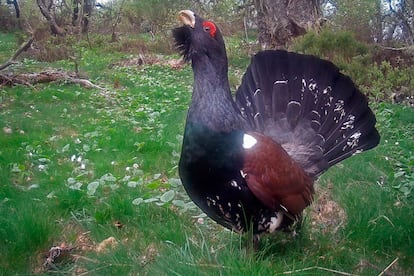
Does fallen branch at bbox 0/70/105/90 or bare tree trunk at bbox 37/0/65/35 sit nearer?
fallen branch at bbox 0/70/105/90

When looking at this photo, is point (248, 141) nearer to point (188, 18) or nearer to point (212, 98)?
point (212, 98)

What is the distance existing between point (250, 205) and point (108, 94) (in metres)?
8.07

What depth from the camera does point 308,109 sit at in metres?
4.14

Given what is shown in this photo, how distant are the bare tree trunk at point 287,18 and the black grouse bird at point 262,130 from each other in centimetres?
848

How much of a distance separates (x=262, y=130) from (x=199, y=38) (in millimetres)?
1194

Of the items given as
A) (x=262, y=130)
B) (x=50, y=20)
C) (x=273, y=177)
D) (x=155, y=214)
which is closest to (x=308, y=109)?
(x=262, y=130)

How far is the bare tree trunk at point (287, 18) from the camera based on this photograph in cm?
1241

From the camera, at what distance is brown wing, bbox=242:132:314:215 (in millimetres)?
3170

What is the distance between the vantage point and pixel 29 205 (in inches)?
161

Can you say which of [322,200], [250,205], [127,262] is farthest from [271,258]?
[322,200]

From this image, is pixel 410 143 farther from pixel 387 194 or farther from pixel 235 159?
pixel 235 159

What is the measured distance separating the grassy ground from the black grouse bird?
28cm

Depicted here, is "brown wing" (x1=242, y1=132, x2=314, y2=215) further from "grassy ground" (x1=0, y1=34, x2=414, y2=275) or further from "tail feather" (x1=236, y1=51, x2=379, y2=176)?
"tail feather" (x1=236, y1=51, x2=379, y2=176)

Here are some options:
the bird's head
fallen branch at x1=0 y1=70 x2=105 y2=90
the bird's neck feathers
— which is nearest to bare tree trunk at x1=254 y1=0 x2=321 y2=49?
fallen branch at x1=0 y1=70 x2=105 y2=90
